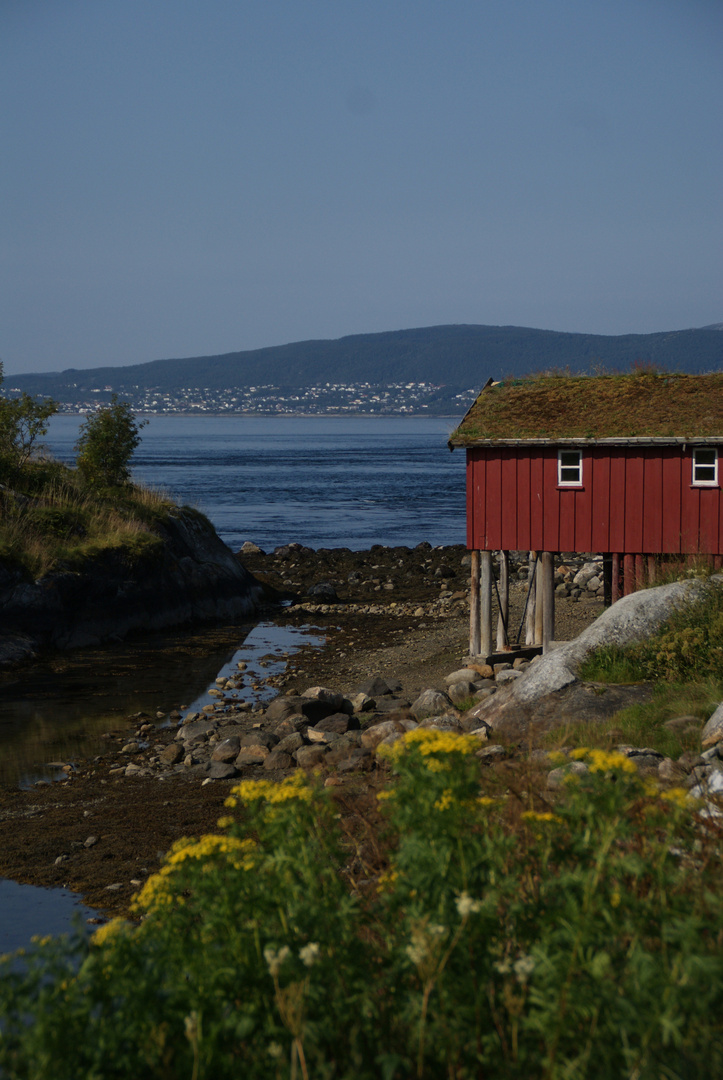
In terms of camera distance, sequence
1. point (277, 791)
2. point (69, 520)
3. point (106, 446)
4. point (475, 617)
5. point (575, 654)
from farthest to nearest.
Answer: point (106, 446) < point (69, 520) < point (475, 617) < point (575, 654) < point (277, 791)

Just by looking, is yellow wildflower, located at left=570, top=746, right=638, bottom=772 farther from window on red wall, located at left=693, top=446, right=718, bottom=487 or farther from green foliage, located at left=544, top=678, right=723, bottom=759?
window on red wall, located at left=693, top=446, right=718, bottom=487

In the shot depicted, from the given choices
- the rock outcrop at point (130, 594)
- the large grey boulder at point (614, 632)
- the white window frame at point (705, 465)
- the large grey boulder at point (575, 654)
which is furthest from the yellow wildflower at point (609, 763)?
the rock outcrop at point (130, 594)

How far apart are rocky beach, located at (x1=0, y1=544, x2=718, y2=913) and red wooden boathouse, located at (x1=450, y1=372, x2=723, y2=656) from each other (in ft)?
7.73

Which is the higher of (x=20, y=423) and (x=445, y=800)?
(x=20, y=423)

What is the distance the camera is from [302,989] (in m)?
3.25

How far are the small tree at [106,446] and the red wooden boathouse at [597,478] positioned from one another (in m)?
12.2

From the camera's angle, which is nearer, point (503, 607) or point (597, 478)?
point (597, 478)

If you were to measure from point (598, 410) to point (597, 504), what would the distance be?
6.52ft

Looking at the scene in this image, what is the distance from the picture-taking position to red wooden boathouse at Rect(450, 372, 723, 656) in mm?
17156

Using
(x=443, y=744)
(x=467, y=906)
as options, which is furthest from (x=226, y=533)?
(x=467, y=906)

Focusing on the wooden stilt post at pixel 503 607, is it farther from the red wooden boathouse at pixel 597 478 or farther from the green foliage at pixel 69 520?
the green foliage at pixel 69 520

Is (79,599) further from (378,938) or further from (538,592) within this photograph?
(378,938)

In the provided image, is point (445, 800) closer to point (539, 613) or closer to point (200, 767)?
point (200, 767)

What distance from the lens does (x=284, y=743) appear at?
43.6 feet
